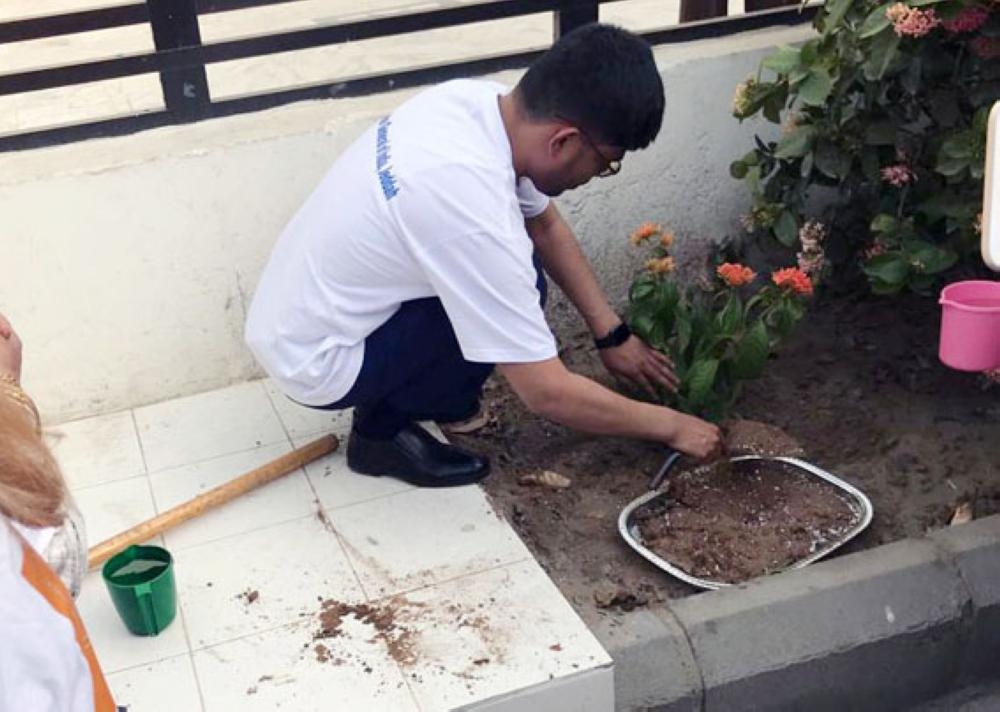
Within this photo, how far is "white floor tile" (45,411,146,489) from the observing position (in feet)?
11.2

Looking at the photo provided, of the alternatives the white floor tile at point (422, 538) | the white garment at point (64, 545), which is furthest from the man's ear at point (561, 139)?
the white garment at point (64, 545)

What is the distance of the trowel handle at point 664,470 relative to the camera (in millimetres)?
3250

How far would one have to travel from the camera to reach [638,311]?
351cm

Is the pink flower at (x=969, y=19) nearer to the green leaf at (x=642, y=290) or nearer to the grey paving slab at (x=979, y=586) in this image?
the green leaf at (x=642, y=290)

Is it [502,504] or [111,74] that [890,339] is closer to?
[502,504]

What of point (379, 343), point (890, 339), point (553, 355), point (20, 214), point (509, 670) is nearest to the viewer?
point (509, 670)

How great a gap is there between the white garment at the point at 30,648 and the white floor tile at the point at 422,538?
1.42 metres

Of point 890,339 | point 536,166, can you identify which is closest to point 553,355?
point 536,166

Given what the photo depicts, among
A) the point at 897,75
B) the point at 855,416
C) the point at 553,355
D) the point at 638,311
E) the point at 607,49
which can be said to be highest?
the point at 607,49

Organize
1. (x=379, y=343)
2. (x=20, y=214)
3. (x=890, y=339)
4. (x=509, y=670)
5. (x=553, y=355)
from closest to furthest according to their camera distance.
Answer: (x=509, y=670) → (x=553, y=355) → (x=379, y=343) → (x=20, y=214) → (x=890, y=339)

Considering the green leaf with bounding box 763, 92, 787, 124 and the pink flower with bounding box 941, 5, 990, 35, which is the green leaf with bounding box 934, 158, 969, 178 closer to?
the pink flower with bounding box 941, 5, 990, 35

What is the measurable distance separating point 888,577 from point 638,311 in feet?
3.34

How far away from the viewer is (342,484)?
131 inches

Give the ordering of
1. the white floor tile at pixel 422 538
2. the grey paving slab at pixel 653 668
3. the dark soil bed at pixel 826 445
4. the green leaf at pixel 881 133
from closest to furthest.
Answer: the grey paving slab at pixel 653 668 → the white floor tile at pixel 422 538 → the dark soil bed at pixel 826 445 → the green leaf at pixel 881 133
